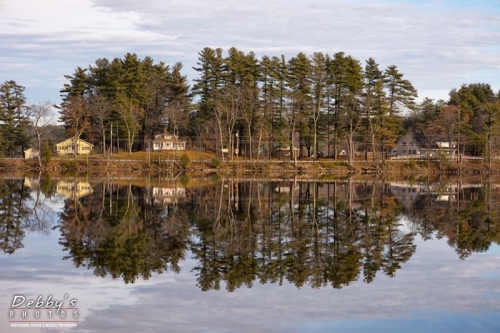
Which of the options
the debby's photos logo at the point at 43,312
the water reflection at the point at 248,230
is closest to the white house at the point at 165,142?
the water reflection at the point at 248,230

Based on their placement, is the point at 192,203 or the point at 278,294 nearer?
the point at 278,294

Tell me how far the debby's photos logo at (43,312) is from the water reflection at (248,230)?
9.65ft

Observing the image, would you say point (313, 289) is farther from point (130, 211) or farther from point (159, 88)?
point (159, 88)

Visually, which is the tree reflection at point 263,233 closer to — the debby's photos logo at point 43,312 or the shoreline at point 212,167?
the debby's photos logo at point 43,312

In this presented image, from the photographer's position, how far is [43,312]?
1391 cm

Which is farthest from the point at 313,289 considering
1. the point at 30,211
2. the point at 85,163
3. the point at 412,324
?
the point at 85,163

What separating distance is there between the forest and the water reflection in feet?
134

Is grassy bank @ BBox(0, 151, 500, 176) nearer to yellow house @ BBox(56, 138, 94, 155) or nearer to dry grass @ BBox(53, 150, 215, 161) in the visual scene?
dry grass @ BBox(53, 150, 215, 161)

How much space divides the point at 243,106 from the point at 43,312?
7239 centimetres

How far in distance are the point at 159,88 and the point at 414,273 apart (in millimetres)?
79990

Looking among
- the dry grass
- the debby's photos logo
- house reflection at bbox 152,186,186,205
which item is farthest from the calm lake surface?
the dry grass

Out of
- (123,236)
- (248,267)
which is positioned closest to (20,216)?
(123,236)

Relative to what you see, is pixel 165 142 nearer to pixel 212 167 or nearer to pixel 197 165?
pixel 197 165

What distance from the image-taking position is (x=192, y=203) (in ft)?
127
